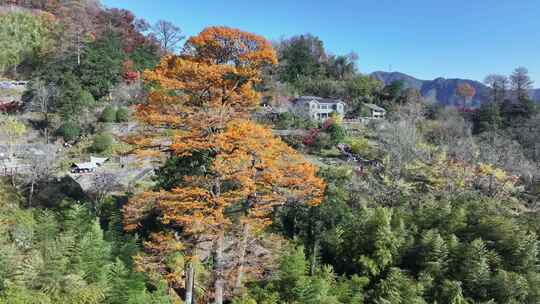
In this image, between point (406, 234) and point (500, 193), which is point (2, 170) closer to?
point (406, 234)

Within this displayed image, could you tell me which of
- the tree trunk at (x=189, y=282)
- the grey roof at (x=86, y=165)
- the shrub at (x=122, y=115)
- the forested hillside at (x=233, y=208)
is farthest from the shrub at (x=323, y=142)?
the tree trunk at (x=189, y=282)

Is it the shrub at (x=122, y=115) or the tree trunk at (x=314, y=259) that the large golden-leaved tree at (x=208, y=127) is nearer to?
the tree trunk at (x=314, y=259)

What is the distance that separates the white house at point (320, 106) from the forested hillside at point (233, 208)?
9.08m

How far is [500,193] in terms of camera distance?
20359 millimetres

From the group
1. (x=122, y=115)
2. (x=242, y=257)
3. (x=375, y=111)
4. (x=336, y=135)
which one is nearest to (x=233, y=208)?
(x=242, y=257)

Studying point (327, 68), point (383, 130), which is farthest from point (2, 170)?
point (327, 68)

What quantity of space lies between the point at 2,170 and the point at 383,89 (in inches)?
1566

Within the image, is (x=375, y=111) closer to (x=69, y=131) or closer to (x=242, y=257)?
(x=69, y=131)

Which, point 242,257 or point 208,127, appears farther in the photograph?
point 242,257

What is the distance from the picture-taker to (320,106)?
37.7 m

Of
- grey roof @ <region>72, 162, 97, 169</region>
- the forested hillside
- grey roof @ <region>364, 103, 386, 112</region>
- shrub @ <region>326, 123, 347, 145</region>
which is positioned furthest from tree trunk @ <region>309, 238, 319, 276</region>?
grey roof @ <region>364, 103, 386, 112</region>

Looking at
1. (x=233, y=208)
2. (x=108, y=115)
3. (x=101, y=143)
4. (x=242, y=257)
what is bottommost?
(x=242, y=257)

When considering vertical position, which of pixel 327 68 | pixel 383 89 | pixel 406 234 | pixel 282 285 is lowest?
pixel 282 285

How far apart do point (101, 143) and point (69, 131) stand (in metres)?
3.00
